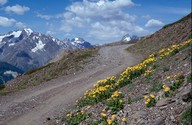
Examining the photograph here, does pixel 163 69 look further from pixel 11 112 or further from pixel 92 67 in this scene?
pixel 92 67

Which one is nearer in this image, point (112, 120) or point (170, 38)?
point (112, 120)

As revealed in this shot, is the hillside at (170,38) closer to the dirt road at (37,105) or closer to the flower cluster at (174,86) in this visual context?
the dirt road at (37,105)

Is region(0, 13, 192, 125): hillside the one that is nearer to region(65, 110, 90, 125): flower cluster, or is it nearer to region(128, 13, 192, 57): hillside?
region(65, 110, 90, 125): flower cluster

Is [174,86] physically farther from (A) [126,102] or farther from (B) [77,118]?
(B) [77,118]

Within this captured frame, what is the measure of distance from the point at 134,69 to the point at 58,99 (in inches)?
348

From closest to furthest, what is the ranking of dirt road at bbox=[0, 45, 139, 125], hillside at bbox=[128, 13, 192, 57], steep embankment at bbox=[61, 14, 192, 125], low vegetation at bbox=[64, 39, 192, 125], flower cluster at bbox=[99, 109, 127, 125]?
steep embankment at bbox=[61, 14, 192, 125] → flower cluster at bbox=[99, 109, 127, 125] → low vegetation at bbox=[64, 39, 192, 125] → dirt road at bbox=[0, 45, 139, 125] → hillside at bbox=[128, 13, 192, 57]

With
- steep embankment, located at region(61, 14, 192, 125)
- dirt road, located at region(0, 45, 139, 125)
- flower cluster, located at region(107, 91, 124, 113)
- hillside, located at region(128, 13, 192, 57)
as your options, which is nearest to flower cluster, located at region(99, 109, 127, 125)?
steep embankment, located at region(61, 14, 192, 125)

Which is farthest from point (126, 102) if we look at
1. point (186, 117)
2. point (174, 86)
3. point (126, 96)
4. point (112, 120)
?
point (186, 117)

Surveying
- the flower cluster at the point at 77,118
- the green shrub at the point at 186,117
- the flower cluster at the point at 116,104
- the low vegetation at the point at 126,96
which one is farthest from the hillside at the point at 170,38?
the green shrub at the point at 186,117


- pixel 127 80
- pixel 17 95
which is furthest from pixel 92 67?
pixel 127 80

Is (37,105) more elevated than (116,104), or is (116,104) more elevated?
(116,104)

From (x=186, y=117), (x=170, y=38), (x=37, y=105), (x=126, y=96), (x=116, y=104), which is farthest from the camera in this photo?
(x=170, y=38)

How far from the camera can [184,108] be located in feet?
41.0

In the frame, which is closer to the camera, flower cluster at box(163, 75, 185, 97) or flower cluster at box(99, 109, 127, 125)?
flower cluster at box(99, 109, 127, 125)
